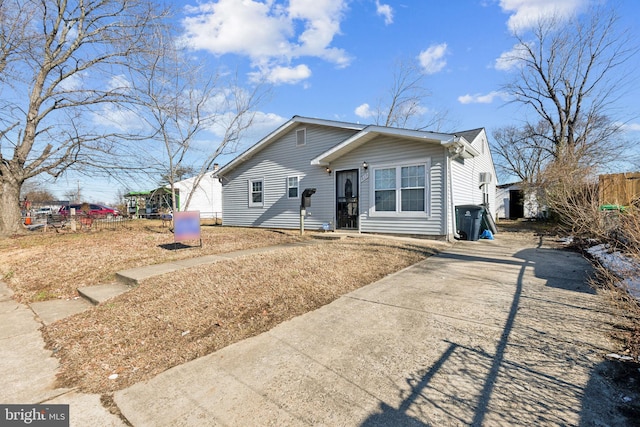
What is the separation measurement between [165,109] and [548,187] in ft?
62.1

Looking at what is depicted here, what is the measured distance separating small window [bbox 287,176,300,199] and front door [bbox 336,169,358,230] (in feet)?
6.73

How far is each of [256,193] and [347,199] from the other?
509 cm

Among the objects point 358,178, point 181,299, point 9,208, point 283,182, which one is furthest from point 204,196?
point 181,299

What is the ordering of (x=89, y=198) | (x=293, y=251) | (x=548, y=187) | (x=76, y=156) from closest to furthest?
(x=293, y=251)
(x=76, y=156)
(x=548, y=187)
(x=89, y=198)

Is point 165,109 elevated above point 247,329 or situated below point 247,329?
above

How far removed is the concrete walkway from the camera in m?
1.94

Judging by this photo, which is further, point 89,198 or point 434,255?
point 89,198

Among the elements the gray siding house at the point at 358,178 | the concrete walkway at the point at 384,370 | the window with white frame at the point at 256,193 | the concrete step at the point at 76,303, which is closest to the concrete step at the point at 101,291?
the concrete step at the point at 76,303

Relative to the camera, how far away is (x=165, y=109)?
1134 cm

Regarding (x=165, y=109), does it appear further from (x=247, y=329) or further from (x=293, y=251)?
(x=247, y=329)

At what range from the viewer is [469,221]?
947cm

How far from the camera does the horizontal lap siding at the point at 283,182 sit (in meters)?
11.6

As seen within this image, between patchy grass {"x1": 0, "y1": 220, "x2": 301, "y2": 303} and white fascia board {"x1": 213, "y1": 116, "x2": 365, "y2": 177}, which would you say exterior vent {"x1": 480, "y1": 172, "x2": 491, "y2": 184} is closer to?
white fascia board {"x1": 213, "y1": 116, "x2": 365, "y2": 177}

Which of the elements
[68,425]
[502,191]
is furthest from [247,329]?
[502,191]
